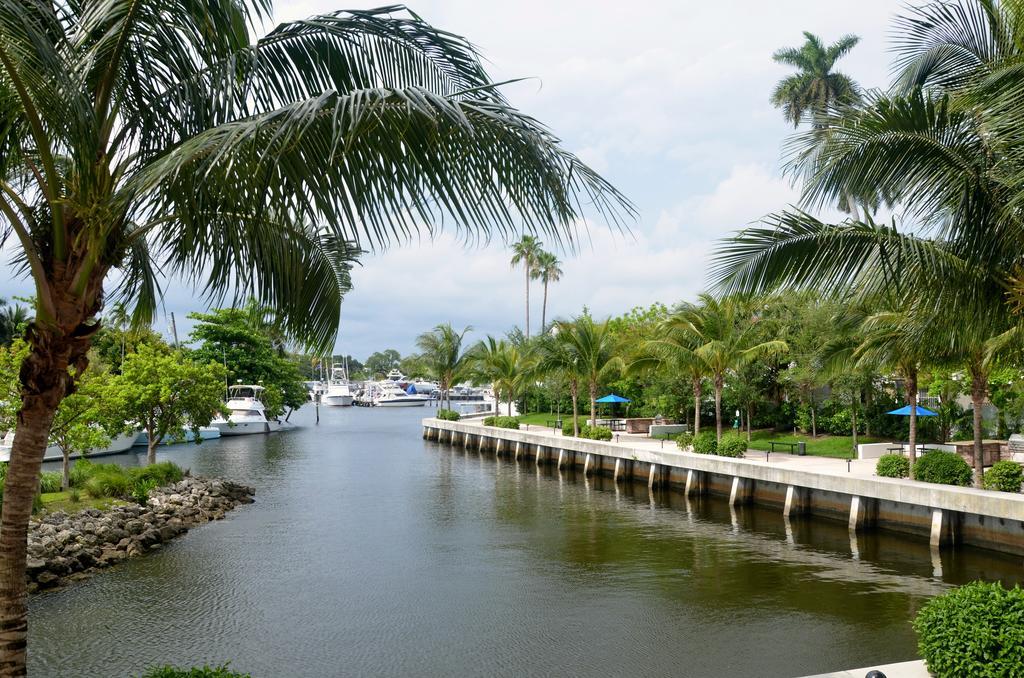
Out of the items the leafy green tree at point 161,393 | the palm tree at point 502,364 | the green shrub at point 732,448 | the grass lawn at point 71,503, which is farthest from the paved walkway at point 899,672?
the palm tree at point 502,364

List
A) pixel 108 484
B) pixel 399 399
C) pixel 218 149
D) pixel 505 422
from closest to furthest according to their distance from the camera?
pixel 218 149 → pixel 108 484 → pixel 505 422 → pixel 399 399

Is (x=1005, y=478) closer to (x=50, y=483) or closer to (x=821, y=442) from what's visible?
(x=821, y=442)

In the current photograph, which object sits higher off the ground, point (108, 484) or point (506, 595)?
point (108, 484)

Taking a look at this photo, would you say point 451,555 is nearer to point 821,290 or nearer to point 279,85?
point 821,290

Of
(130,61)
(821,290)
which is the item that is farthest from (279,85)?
(821,290)

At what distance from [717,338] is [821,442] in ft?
22.1

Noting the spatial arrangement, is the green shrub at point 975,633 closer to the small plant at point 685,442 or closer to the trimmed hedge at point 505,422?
the small plant at point 685,442

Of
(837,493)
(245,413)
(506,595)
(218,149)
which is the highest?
(218,149)

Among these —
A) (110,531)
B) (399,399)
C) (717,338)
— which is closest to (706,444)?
(717,338)

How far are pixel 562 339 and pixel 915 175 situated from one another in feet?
105

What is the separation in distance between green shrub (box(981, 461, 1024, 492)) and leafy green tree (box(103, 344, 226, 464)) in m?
25.6

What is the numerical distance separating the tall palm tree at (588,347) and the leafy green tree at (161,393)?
1749 cm

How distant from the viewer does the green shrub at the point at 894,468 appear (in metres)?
21.2

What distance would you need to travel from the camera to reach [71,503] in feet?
72.9
